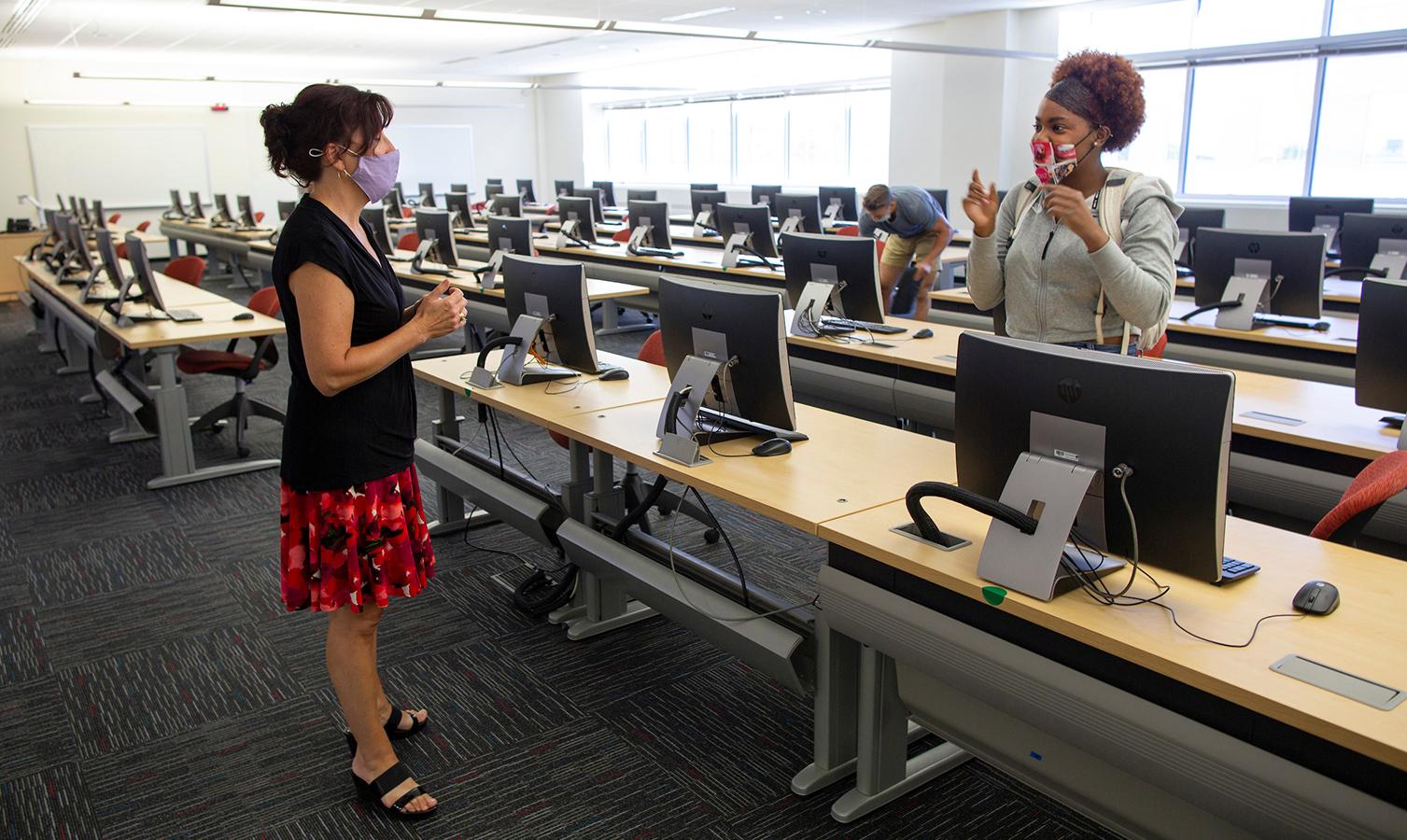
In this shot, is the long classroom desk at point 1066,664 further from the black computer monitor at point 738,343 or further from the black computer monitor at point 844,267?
the black computer monitor at point 844,267

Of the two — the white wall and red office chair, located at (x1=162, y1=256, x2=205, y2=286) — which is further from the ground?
the white wall

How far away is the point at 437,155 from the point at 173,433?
582 inches

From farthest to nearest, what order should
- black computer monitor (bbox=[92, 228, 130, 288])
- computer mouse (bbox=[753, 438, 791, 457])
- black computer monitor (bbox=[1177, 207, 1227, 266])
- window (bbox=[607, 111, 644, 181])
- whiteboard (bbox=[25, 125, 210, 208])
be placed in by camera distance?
window (bbox=[607, 111, 644, 181])
whiteboard (bbox=[25, 125, 210, 208])
black computer monitor (bbox=[1177, 207, 1227, 266])
black computer monitor (bbox=[92, 228, 130, 288])
computer mouse (bbox=[753, 438, 791, 457])

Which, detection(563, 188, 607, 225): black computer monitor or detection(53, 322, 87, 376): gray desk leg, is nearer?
detection(53, 322, 87, 376): gray desk leg

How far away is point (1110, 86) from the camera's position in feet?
7.14

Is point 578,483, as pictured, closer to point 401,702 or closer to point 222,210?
point 401,702

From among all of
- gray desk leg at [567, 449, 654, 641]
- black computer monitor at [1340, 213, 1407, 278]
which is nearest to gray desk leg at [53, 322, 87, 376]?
gray desk leg at [567, 449, 654, 641]

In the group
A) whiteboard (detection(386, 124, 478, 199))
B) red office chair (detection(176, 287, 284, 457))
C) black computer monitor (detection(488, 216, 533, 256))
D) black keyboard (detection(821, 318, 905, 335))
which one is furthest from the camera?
whiteboard (detection(386, 124, 478, 199))

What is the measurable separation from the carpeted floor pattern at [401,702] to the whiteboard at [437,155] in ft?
49.4

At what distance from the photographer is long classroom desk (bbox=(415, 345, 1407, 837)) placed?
131cm

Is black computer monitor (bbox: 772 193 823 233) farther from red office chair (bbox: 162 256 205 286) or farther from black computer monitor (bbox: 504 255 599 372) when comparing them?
black computer monitor (bbox: 504 255 599 372)

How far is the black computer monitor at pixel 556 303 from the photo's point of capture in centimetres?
301

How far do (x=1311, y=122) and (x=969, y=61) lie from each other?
3.53 metres

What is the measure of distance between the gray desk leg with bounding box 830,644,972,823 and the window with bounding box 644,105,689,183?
15.6 m
